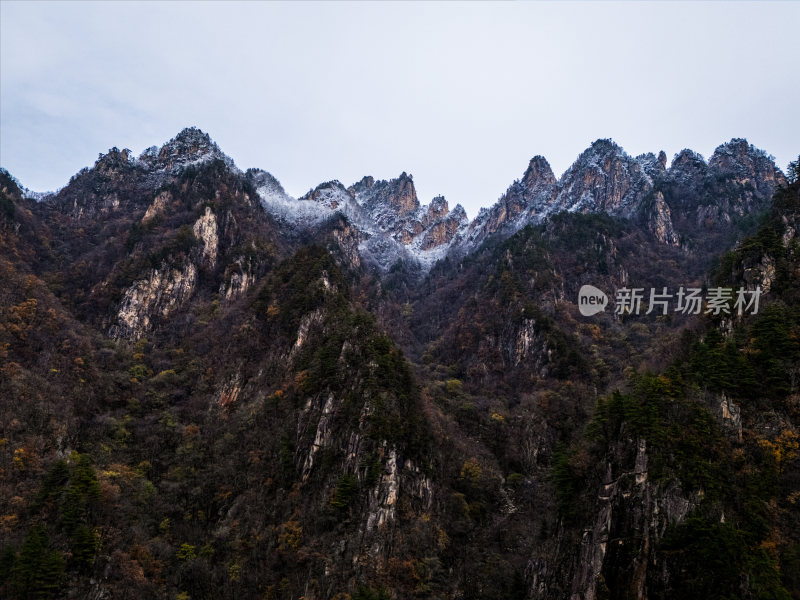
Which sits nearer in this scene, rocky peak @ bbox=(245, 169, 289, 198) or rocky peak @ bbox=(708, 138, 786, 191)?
rocky peak @ bbox=(708, 138, 786, 191)

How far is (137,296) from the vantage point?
105250 millimetres

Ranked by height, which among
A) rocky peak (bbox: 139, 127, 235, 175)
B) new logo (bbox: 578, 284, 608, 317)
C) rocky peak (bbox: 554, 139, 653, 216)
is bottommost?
new logo (bbox: 578, 284, 608, 317)

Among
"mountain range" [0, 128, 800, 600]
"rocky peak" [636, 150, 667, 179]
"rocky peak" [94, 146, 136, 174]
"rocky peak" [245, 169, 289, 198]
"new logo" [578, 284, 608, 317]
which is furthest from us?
"rocky peak" [245, 169, 289, 198]

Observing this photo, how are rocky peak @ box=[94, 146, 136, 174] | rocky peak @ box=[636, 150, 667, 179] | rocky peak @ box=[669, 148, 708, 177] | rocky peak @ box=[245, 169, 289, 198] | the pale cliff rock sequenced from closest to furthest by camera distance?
the pale cliff rock, rocky peak @ box=[94, 146, 136, 174], rocky peak @ box=[669, 148, 708, 177], rocky peak @ box=[636, 150, 667, 179], rocky peak @ box=[245, 169, 289, 198]

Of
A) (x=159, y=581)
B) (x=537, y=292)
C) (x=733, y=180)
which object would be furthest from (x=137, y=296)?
(x=733, y=180)

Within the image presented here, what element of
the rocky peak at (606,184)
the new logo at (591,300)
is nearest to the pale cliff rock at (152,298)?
the new logo at (591,300)

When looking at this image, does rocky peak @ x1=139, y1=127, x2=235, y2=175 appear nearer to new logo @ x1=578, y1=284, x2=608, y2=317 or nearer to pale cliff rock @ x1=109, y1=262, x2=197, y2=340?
pale cliff rock @ x1=109, y1=262, x2=197, y2=340

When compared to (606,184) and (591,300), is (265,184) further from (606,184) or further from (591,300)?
(591,300)

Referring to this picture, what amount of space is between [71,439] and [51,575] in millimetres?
25766

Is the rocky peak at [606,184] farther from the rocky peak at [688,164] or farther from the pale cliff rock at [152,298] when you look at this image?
the pale cliff rock at [152,298]

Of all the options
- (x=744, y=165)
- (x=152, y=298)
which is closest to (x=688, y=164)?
(x=744, y=165)

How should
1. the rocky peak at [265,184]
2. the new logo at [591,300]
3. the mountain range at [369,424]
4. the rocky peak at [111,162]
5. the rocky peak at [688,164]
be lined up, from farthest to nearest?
the rocky peak at [265,184] < the rocky peak at [688,164] < the rocky peak at [111,162] < the new logo at [591,300] < the mountain range at [369,424]

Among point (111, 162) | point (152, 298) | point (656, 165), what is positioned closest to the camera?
point (152, 298)

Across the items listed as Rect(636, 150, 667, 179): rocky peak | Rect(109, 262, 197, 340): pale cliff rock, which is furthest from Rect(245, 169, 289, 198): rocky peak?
Rect(636, 150, 667, 179): rocky peak
